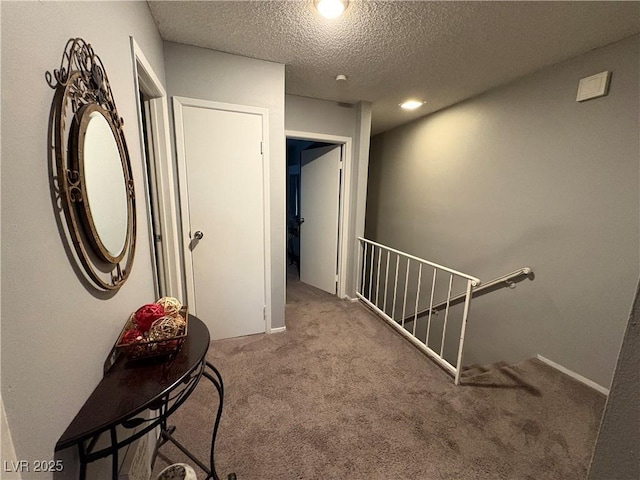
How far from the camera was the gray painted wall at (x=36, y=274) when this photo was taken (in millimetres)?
468

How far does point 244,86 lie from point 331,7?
0.88 m

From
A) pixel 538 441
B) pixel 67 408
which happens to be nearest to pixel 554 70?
pixel 538 441

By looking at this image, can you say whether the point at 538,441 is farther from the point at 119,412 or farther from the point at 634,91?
the point at 634,91

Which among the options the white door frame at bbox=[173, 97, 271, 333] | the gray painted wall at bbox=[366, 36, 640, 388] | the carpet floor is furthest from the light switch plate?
the white door frame at bbox=[173, 97, 271, 333]

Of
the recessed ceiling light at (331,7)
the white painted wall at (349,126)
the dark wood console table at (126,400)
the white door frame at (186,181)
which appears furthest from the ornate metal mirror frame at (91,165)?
the white painted wall at (349,126)

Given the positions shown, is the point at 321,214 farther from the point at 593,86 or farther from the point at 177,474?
the point at 177,474

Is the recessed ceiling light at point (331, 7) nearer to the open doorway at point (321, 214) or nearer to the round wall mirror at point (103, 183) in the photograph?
the round wall mirror at point (103, 183)

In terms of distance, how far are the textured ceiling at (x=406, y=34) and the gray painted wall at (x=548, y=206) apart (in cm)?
27

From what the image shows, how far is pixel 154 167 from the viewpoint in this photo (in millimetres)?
1730

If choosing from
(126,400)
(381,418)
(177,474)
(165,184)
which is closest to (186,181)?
(165,184)

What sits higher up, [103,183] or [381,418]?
[103,183]

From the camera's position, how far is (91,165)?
2.40 feet

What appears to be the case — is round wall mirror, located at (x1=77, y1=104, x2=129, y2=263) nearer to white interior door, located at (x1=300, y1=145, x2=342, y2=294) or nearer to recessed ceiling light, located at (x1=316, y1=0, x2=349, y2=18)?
recessed ceiling light, located at (x1=316, y1=0, x2=349, y2=18)

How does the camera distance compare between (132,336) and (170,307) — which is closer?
(132,336)
